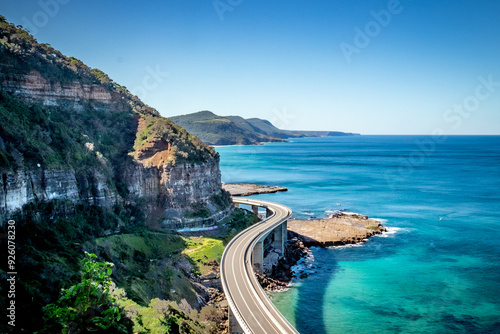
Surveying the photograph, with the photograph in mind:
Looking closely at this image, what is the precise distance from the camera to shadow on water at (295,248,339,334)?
48.4m

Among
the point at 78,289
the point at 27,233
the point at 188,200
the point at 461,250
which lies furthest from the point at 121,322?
the point at 461,250

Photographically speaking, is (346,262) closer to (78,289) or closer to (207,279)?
(207,279)

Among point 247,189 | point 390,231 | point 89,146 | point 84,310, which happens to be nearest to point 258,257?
point 89,146

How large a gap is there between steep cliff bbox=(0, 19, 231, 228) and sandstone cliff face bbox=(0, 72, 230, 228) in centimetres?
17

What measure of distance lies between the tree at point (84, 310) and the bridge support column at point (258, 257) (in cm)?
3646

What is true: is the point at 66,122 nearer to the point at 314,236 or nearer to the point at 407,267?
the point at 314,236

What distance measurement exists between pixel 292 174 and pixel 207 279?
129 m

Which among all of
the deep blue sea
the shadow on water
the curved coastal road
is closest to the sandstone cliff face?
the curved coastal road

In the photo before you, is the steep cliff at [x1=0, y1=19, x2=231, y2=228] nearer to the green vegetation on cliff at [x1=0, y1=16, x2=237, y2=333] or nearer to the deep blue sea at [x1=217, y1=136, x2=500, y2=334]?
the green vegetation on cliff at [x1=0, y1=16, x2=237, y2=333]

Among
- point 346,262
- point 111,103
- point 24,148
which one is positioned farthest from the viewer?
point 111,103

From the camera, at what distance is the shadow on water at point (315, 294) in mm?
48406

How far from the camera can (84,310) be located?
29.2 meters

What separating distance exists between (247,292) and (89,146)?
129ft

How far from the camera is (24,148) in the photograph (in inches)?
1923
